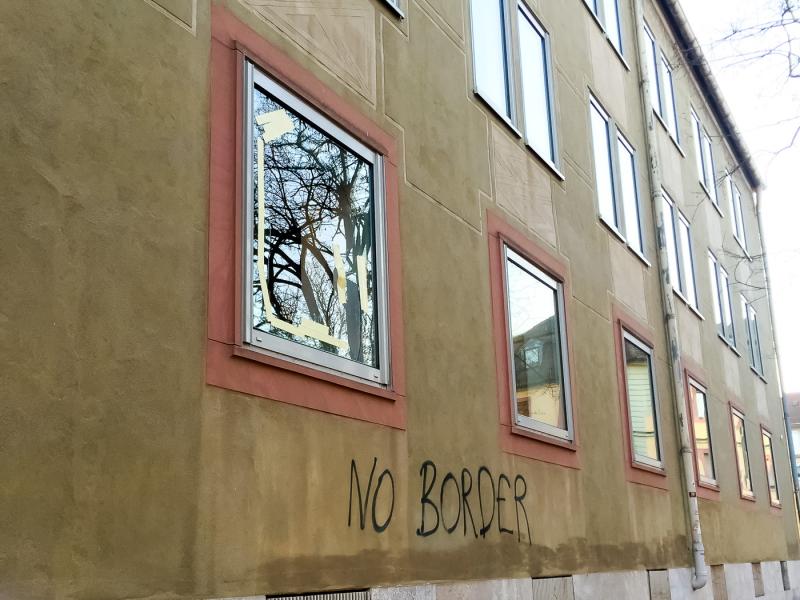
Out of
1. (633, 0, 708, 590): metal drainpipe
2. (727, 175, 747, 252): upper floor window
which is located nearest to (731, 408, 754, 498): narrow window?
(633, 0, 708, 590): metal drainpipe

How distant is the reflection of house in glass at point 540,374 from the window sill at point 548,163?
1.46 meters

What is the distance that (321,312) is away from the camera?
18.9ft

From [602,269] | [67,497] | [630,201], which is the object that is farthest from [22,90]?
[630,201]

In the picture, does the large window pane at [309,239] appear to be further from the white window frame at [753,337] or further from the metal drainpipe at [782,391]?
the metal drainpipe at [782,391]

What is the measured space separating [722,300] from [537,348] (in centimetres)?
1018

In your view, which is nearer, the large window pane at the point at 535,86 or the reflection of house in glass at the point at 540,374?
the reflection of house in glass at the point at 540,374

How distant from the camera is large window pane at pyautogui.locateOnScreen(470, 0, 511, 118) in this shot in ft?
28.0

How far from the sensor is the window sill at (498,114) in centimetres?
820

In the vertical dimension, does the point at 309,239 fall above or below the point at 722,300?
below

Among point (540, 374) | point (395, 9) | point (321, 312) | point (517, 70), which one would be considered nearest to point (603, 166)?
point (517, 70)

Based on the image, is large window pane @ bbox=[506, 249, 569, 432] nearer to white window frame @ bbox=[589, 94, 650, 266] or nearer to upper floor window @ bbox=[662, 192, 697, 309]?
white window frame @ bbox=[589, 94, 650, 266]

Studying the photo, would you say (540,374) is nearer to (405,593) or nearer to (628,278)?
(405,593)

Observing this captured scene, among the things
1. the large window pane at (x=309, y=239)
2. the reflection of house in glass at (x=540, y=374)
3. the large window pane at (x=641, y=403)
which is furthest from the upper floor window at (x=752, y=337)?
the large window pane at (x=309, y=239)

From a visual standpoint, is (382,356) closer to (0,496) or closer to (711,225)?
(0,496)
